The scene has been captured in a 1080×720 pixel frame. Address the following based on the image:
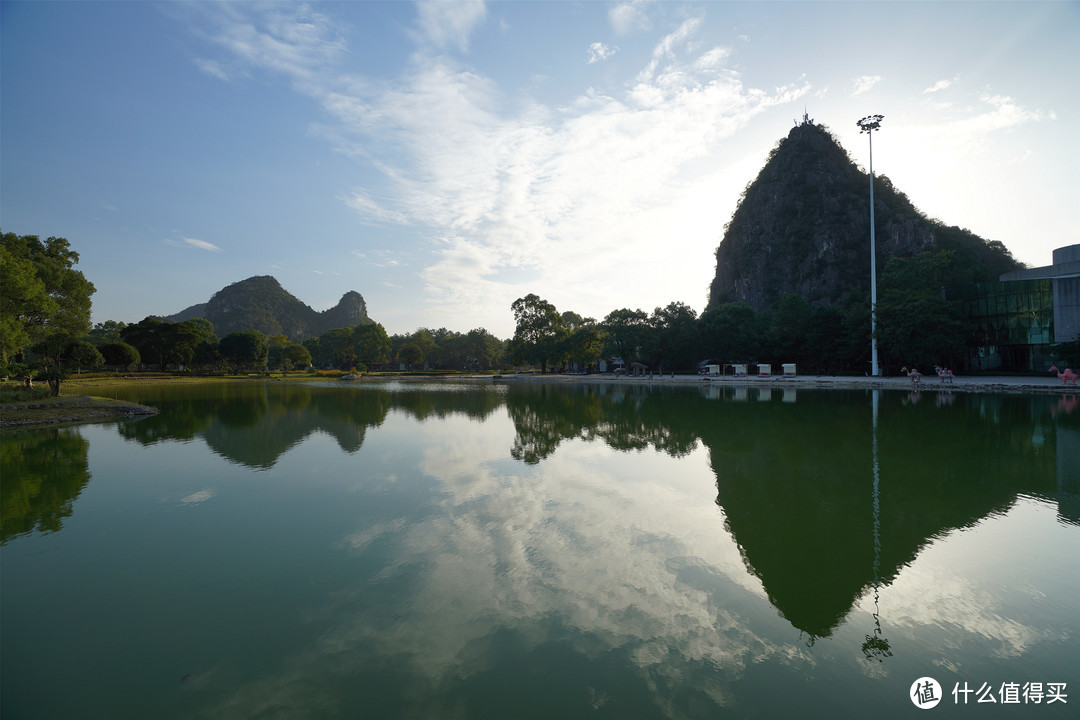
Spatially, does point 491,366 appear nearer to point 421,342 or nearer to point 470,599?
point 421,342

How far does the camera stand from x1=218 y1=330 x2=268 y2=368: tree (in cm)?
6950

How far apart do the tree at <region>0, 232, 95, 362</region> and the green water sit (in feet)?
60.5

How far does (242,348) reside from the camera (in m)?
69.7

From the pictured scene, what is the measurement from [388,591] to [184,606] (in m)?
1.98

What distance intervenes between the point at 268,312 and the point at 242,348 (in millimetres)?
92452

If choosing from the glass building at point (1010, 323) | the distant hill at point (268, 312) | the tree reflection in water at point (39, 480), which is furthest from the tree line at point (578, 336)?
the distant hill at point (268, 312)

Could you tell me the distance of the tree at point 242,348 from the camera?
A: 6950cm

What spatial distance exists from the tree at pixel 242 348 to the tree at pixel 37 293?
36.9m

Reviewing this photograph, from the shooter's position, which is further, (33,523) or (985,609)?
(33,523)

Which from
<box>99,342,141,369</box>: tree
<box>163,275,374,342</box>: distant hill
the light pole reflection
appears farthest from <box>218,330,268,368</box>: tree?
the light pole reflection

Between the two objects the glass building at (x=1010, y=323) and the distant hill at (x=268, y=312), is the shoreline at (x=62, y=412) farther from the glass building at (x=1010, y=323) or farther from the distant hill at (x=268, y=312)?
the distant hill at (x=268, y=312)

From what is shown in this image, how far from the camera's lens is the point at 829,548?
596 cm

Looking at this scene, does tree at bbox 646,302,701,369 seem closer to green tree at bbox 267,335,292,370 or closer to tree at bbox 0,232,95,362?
tree at bbox 0,232,95,362

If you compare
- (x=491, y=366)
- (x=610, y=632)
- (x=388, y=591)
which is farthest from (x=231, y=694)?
(x=491, y=366)
